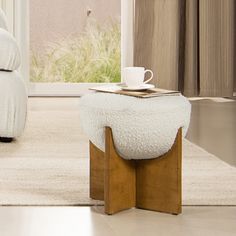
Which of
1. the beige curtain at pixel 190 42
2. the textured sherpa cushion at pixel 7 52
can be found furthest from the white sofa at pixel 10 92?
the beige curtain at pixel 190 42

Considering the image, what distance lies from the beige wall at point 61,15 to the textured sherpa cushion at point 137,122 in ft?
11.7

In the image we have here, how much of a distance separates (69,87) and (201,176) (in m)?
3.11

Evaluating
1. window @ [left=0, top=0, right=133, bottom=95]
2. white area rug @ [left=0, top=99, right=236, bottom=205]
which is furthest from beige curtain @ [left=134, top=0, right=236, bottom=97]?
white area rug @ [left=0, top=99, right=236, bottom=205]

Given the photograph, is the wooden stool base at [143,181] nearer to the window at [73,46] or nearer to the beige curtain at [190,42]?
the beige curtain at [190,42]

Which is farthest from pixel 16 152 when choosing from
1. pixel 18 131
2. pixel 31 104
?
pixel 31 104

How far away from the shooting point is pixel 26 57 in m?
5.03

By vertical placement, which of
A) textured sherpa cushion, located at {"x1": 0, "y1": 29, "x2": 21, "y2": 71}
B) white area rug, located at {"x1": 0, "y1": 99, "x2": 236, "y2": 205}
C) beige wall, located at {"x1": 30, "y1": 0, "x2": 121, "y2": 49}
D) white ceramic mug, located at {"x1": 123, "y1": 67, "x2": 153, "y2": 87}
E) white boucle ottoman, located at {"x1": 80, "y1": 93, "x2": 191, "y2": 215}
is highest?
beige wall, located at {"x1": 30, "y1": 0, "x2": 121, "y2": 49}

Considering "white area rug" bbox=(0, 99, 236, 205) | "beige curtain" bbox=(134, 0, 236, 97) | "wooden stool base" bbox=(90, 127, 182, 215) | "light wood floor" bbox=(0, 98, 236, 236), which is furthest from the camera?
"beige curtain" bbox=(134, 0, 236, 97)

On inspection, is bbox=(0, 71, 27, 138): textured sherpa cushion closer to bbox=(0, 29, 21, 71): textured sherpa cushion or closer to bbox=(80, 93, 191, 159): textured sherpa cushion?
bbox=(0, 29, 21, 71): textured sherpa cushion

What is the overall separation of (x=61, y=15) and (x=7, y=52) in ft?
8.29

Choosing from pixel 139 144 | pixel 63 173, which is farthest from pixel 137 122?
pixel 63 173

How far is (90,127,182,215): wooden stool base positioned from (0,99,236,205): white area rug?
0.13 meters

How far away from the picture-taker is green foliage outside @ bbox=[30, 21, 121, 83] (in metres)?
5.10

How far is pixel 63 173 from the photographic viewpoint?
2127mm
